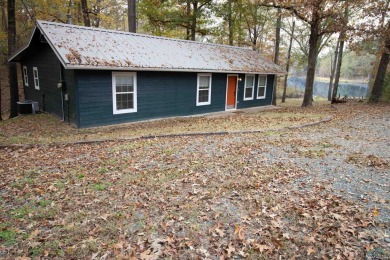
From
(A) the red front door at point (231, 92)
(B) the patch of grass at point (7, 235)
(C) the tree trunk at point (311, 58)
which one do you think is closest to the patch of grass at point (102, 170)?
(B) the patch of grass at point (7, 235)

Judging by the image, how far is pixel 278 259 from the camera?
10.2 ft

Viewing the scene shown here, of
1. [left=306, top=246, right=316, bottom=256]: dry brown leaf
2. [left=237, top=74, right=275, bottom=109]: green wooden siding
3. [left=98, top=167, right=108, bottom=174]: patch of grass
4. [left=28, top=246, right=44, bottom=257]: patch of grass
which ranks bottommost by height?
[left=28, top=246, right=44, bottom=257]: patch of grass

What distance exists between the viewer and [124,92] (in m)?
11.5

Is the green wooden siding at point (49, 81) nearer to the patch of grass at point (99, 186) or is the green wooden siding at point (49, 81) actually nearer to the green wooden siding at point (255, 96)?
the patch of grass at point (99, 186)

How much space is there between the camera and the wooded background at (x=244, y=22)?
15023 millimetres

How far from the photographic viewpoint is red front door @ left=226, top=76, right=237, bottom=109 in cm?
1609

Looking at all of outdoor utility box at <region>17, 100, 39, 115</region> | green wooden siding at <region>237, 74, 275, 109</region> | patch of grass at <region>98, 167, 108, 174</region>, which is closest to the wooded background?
outdoor utility box at <region>17, 100, 39, 115</region>

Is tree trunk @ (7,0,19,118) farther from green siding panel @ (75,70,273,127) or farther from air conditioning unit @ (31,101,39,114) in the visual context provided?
green siding panel @ (75,70,273,127)

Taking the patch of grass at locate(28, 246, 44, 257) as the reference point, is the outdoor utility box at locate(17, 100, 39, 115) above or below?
above

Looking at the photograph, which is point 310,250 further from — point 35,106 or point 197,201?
point 35,106

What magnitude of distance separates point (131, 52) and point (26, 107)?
6775mm

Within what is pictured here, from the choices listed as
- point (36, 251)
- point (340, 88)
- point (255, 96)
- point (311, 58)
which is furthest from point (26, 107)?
point (340, 88)

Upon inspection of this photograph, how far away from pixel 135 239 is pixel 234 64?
14.0 metres

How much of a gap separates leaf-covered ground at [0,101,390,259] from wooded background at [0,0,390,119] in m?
9.88
